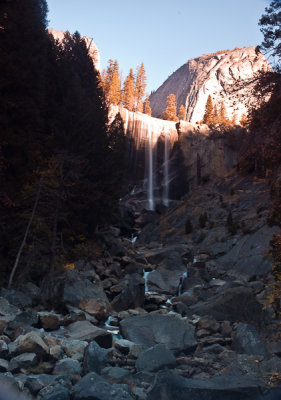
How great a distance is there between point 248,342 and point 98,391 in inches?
195

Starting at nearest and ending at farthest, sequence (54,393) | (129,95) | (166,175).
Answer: (54,393) → (166,175) → (129,95)

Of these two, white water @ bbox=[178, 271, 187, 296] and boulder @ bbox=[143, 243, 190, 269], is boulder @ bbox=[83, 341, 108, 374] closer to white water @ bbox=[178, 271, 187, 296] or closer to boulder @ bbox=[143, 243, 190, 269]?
white water @ bbox=[178, 271, 187, 296]

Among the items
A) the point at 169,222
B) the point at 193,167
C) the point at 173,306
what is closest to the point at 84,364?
the point at 173,306

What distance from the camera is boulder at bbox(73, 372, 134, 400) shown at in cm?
613

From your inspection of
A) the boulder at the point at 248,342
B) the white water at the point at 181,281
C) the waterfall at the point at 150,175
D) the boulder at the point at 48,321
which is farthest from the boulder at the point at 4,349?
the waterfall at the point at 150,175

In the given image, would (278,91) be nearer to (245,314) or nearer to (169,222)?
(245,314)

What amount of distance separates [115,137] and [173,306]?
19.4 metres

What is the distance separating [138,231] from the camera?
1679 inches

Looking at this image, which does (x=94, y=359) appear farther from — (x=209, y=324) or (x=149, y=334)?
(x=209, y=324)

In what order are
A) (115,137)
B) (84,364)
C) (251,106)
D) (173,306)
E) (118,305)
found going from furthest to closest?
A: (115,137) < (173,306) < (118,305) < (251,106) < (84,364)

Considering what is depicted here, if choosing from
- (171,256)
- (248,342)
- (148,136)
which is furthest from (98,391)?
(148,136)

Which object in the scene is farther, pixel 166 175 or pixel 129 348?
pixel 166 175

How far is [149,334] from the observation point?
35.3ft

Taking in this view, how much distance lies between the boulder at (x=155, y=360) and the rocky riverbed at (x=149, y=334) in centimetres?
3
